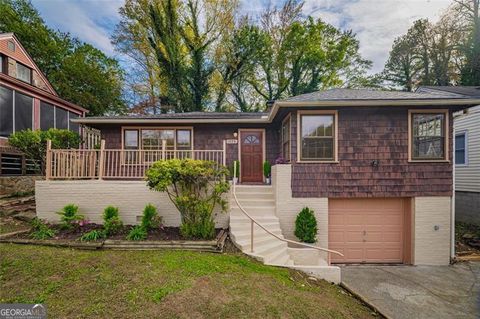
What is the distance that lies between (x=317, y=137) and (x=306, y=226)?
8.17ft

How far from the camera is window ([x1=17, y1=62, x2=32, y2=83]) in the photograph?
39.8 ft

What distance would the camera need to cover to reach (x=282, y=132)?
794cm

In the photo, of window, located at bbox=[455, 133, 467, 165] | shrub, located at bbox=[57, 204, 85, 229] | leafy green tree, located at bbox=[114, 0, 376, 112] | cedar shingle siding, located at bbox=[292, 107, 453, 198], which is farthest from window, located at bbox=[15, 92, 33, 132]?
window, located at bbox=[455, 133, 467, 165]

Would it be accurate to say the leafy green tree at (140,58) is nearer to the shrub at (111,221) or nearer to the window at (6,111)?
the window at (6,111)

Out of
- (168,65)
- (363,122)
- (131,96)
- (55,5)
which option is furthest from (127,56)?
(363,122)

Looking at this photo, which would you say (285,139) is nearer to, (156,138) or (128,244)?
(156,138)

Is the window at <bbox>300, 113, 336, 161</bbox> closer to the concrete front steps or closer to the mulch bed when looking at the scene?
the concrete front steps

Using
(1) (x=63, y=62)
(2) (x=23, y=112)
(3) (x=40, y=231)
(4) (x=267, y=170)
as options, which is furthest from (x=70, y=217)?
(1) (x=63, y=62)

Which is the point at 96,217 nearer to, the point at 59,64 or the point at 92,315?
the point at 92,315

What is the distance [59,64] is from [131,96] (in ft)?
19.1

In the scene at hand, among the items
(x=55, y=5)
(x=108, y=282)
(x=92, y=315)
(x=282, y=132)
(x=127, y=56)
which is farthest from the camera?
(x=127, y=56)

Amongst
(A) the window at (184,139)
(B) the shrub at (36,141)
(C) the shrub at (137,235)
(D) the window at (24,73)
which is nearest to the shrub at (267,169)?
(A) the window at (184,139)

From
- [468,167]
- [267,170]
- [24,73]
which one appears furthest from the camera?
[24,73]

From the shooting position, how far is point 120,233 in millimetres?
5516
